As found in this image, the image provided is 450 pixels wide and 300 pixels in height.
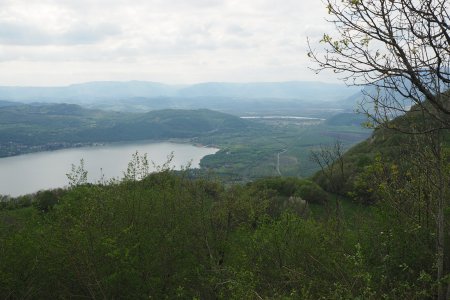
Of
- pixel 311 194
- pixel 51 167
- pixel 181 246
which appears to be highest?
pixel 181 246

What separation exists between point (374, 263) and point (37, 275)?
14401 millimetres

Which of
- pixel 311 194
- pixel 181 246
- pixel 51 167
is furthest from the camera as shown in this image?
pixel 51 167

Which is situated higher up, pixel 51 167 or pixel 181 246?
Result: pixel 181 246

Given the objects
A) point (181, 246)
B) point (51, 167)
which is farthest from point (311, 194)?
point (51, 167)

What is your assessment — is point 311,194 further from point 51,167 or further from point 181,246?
point 51,167

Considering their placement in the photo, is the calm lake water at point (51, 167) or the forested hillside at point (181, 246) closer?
the forested hillside at point (181, 246)

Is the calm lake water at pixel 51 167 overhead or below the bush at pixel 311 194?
below

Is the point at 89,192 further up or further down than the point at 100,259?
further up

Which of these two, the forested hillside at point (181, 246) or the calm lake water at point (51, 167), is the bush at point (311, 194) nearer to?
the forested hillside at point (181, 246)

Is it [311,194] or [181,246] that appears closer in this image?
[181,246]

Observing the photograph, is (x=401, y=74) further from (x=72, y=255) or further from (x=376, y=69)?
(x=72, y=255)

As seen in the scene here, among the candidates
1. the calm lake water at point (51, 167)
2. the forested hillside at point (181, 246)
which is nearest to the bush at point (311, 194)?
the forested hillside at point (181, 246)

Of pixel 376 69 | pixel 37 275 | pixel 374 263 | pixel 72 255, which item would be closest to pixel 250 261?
pixel 374 263

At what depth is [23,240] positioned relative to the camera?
17891 millimetres
